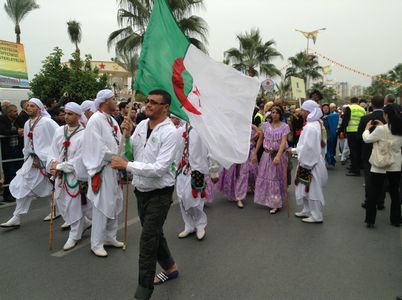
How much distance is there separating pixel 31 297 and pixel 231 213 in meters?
3.47

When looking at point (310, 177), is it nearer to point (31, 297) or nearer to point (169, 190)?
point (169, 190)

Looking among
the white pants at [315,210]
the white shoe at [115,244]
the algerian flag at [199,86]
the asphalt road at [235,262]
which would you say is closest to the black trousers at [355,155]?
the asphalt road at [235,262]

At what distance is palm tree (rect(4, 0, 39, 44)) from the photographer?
2580 centimetres

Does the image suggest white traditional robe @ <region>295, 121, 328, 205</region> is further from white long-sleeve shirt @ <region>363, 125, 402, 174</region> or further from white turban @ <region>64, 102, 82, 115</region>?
white turban @ <region>64, 102, 82, 115</region>

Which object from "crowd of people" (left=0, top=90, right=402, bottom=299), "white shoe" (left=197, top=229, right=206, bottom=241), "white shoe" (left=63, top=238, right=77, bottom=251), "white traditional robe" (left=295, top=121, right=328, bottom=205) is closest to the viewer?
"crowd of people" (left=0, top=90, right=402, bottom=299)

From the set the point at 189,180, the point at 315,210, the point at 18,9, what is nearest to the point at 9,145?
the point at 189,180

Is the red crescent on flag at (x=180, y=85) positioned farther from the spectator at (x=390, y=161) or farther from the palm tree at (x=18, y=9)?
the palm tree at (x=18, y=9)

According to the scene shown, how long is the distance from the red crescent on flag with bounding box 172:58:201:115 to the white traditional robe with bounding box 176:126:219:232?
4.22 feet

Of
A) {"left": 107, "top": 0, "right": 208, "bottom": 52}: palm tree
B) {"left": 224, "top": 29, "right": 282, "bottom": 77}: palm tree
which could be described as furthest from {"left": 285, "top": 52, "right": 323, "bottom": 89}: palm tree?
{"left": 107, "top": 0, "right": 208, "bottom": 52}: palm tree

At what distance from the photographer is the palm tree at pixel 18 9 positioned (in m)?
25.8

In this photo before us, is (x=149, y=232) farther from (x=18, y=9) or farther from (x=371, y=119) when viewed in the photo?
(x=18, y=9)

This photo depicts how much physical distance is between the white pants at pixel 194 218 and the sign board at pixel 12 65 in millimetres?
20931

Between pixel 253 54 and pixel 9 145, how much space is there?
21326 mm

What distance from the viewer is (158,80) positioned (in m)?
3.47
